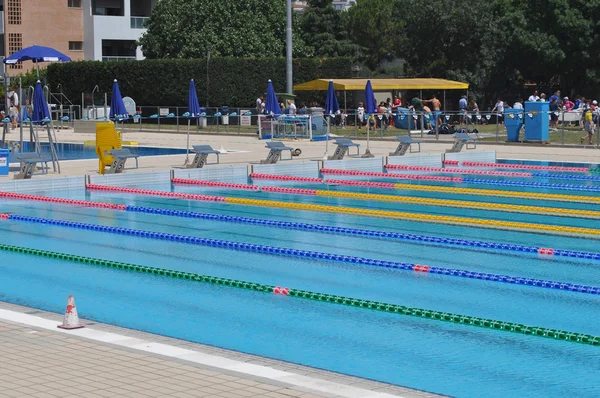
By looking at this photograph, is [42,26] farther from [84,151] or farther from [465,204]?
[465,204]

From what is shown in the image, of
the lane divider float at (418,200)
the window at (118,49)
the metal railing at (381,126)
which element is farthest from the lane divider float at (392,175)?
the window at (118,49)

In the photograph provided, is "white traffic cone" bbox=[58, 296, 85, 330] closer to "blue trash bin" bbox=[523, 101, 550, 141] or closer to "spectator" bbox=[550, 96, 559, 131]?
"blue trash bin" bbox=[523, 101, 550, 141]

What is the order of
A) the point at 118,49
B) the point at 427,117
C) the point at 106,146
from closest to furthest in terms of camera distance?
the point at 106,146 < the point at 427,117 < the point at 118,49

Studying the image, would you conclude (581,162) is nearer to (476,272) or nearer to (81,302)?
(476,272)

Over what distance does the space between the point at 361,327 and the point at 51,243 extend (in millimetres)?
5710

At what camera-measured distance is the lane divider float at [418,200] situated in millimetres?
14891

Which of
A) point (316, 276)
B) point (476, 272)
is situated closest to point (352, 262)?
point (316, 276)

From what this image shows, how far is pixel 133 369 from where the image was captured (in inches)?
247

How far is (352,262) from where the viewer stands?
1112 cm

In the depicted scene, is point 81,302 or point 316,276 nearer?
point 81,302

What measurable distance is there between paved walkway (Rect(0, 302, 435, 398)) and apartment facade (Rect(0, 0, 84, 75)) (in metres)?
44.0

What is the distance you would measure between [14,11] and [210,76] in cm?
1543

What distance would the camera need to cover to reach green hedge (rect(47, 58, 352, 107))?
133ft

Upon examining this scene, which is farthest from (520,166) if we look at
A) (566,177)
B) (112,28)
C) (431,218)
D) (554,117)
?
(112,28)
